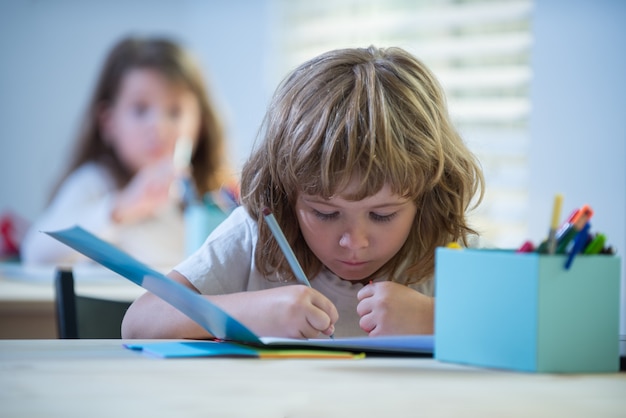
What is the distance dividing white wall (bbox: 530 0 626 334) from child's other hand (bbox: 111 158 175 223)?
43.0 inches

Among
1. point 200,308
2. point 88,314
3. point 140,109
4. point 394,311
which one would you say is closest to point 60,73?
point 140,109

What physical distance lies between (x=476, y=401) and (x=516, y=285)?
0.14m

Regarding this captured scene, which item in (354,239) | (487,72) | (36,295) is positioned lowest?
(36,295)

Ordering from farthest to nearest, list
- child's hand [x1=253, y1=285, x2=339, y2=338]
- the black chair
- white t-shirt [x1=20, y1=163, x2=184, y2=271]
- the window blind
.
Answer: the window blind
white t-shirt [x1=20, y1=163, x2=184, y2=271]
the black chair
child's hand [x1=253, y1=285, x2=339, y2=338]

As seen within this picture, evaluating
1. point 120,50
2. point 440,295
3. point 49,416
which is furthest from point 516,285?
point 120,50

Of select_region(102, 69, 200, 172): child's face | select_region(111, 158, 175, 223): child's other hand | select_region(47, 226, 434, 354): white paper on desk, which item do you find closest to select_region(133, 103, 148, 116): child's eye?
select_region(102, 69, 200, 172): child's face

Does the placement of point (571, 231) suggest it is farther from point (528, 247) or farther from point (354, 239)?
point (354, 239)

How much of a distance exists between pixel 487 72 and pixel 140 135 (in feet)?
3.83

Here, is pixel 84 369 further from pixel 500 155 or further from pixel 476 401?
pixel 500 155

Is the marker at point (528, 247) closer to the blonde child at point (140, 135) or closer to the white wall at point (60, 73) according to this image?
the blonde child at point (140, 135)

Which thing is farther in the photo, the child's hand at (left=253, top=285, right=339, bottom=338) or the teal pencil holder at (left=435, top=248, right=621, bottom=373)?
the child's hand at (left=253, top=285, right=339, bottom=338)

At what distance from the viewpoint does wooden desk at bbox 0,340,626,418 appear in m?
0.64

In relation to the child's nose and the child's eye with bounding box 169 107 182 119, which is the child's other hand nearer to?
the child's eye with bounding box 169 107 182 119

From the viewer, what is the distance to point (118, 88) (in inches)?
134
